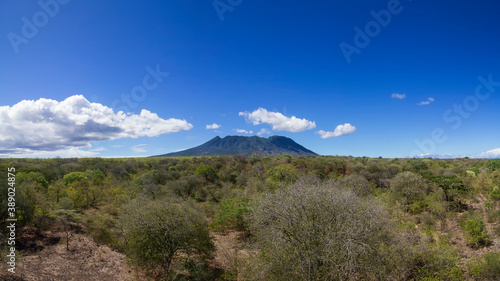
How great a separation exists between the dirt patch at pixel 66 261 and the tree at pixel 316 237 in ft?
33.4

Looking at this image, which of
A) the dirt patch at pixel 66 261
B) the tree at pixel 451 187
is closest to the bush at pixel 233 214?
the dirt patch at pixel 66 261

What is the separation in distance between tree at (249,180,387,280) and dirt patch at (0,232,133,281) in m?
10.2

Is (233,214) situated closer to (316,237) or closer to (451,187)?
(316,237)

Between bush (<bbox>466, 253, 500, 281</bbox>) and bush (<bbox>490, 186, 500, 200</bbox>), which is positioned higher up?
bush (<bbox>490, 186, 500, 200</bbox>)

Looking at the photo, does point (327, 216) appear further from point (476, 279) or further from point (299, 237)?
point (476, 279)

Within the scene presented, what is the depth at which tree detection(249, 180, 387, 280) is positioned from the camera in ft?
25.4

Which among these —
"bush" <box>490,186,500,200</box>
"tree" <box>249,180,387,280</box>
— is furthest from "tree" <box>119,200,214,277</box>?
"bush" <box>490,186,500,200</box>

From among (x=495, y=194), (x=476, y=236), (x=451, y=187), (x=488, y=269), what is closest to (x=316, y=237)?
(x=488, y=269)

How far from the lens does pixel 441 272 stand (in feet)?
33.2

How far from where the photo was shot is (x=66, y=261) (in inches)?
544

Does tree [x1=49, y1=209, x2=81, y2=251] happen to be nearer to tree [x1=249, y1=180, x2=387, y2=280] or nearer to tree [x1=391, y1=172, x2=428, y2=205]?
tree [x1=249, y1=180, x2=387, y2=280]

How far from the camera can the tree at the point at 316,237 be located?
7.74 meters

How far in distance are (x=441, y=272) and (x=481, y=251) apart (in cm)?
678

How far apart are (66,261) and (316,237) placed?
15746mm
